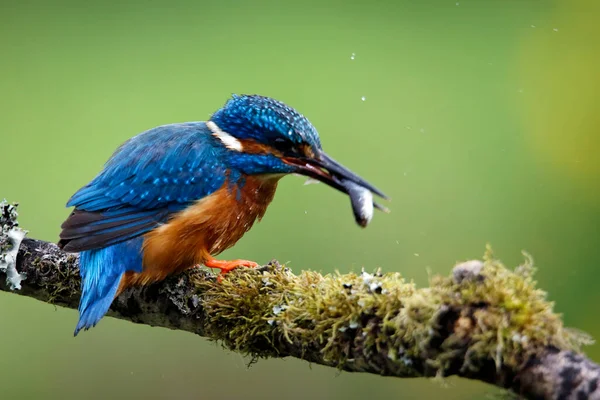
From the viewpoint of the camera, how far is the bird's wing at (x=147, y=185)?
121 inches

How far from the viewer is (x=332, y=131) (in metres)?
5.02

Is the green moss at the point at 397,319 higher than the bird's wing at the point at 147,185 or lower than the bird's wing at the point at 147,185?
lower

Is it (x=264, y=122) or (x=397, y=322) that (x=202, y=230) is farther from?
(x=397, y=322)

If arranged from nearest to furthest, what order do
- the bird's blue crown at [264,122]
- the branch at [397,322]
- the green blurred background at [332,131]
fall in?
the branch at [397,322]
the bird's blue crown at [264,122]
the green blurred background at [332,131]

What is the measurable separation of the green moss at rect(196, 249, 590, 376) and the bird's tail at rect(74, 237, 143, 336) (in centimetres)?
47

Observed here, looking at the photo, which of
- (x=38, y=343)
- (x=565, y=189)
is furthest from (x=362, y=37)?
(x=38, y=343)

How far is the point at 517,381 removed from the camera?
5.85 ft

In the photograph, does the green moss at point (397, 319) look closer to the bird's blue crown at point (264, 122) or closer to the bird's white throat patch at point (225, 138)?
the bird's blue crown at point (264, 122)

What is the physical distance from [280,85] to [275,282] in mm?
2868

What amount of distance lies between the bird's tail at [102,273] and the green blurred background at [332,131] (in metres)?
1.45

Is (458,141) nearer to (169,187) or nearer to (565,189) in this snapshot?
(565,189)

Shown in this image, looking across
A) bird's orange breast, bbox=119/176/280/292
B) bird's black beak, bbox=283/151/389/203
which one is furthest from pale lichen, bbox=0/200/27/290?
bird's black beak, bbox=283/151/389/203

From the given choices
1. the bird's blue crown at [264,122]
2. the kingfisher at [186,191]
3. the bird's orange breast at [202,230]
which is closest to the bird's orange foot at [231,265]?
the kingfisher at [186,191]

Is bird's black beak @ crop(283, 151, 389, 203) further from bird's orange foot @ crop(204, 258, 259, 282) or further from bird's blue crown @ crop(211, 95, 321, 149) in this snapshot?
bird's orange foot @ crop(204, 258, 259, 282)
